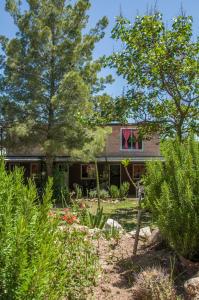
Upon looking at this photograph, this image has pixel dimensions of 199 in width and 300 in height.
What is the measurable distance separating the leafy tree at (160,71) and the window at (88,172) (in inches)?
600

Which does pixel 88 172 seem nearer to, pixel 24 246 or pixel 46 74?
pixel 46 74

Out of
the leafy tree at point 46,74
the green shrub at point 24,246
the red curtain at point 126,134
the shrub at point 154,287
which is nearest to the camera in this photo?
the green shrub at point 24,246

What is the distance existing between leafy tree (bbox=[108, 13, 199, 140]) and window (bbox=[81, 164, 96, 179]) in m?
15.2

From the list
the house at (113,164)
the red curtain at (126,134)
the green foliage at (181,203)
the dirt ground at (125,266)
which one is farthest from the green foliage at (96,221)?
the red curtain at (126,134)

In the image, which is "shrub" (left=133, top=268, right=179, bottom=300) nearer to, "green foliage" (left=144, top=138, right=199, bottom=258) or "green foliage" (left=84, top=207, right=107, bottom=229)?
"green foliage" (left=144, top=138, right=199, bottom=258)

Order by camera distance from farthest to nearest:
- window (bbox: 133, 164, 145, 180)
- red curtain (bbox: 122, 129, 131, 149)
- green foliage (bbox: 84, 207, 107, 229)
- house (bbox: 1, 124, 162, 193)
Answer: window (bbox: 133, 164, 145, 180), red curtain (bbox: 122, 129, 131, 149), house (bbox: 1, 124, 162, 193), green foliage (bbox: 84, 207, 107, 229)

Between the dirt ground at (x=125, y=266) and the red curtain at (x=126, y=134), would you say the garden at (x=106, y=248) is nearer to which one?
the dirt ground at (x=125, y=266)

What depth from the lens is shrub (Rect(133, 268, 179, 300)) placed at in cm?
392

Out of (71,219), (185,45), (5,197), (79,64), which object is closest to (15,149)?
(79,64)

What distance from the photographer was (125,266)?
5164 mm

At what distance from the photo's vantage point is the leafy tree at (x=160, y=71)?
13039mm

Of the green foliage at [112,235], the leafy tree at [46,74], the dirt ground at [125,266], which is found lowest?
the dirt ground at [125,266]

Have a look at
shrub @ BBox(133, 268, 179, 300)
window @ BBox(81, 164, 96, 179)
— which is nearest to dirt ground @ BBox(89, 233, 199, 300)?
shrub @ BBox(133, 268, 179, 300)

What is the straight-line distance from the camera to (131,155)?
2955cm
